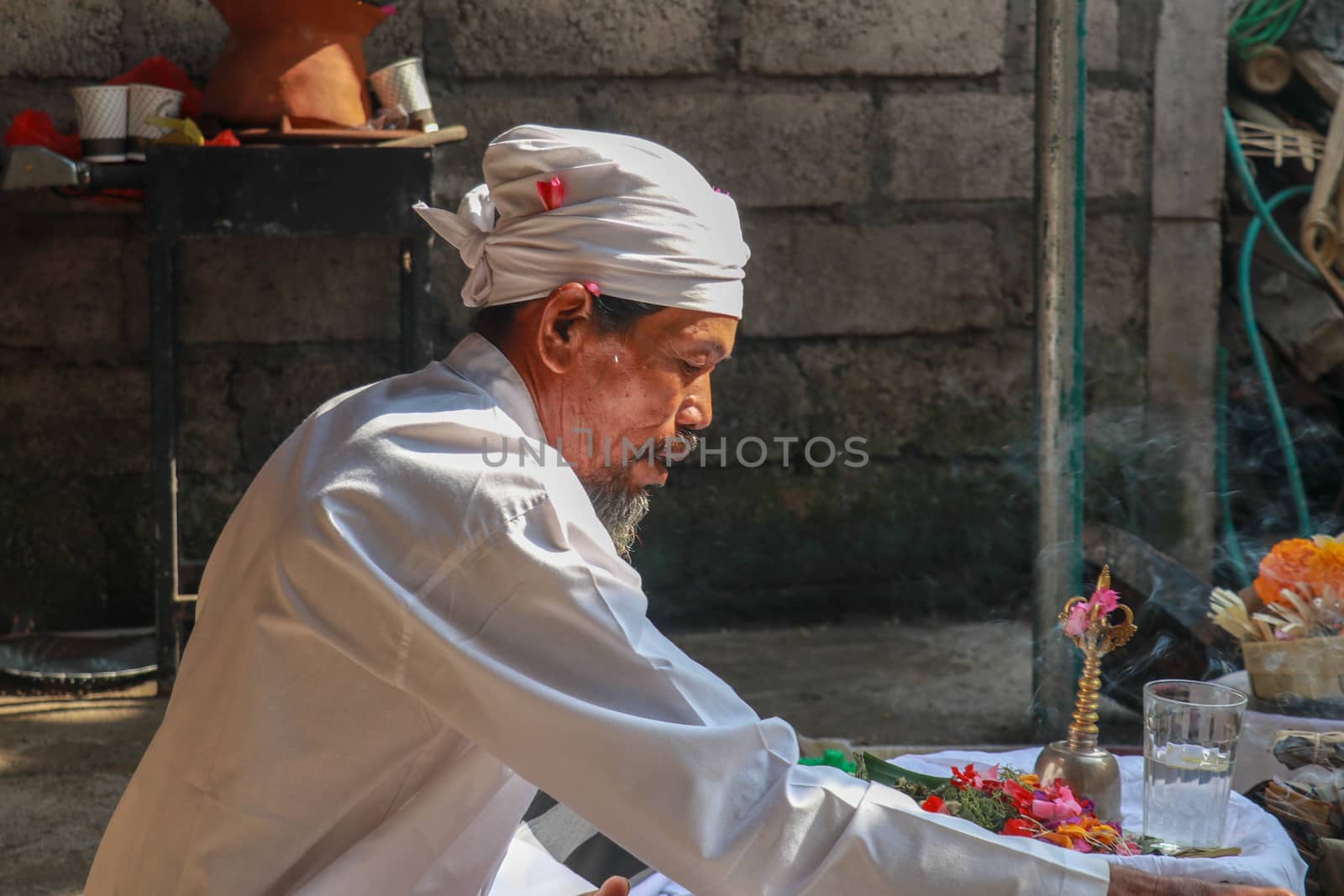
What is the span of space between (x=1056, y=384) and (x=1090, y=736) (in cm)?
202

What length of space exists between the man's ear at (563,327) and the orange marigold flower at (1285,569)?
6.22 ft

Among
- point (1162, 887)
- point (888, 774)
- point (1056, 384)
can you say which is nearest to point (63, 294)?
point (1056, 384)

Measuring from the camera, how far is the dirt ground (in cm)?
368

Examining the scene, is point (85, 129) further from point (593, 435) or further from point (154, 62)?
point (593, 435)

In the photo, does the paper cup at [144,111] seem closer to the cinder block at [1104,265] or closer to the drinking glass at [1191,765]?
the cinder block at [1104,265]

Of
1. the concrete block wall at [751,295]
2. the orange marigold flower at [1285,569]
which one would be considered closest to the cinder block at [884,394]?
the concrete block wall at [751,295]

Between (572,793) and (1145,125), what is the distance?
4.79 m

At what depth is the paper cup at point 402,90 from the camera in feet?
15.2

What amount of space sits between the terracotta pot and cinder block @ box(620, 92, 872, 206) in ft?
3.91

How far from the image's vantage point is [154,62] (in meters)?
4.66

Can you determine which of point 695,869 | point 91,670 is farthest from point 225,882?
point 91,670

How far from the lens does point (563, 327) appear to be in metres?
2.03

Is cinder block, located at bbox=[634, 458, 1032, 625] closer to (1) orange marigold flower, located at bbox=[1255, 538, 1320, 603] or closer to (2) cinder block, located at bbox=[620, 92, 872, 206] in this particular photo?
(2) cinder block, located at bbox=[620, 92, 872, 206]

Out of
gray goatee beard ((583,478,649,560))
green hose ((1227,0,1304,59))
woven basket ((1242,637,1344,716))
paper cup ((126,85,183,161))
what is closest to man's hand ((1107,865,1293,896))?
gray goatee beard ((583,478,649,560))
